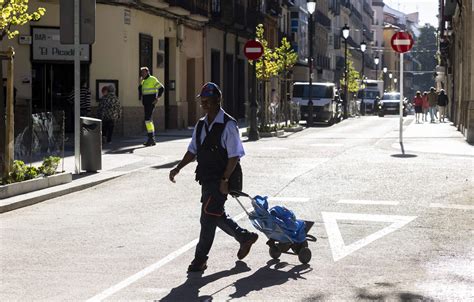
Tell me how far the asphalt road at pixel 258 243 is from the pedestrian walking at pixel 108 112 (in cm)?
728

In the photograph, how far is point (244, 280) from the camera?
7078mm

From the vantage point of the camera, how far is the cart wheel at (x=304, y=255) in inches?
305

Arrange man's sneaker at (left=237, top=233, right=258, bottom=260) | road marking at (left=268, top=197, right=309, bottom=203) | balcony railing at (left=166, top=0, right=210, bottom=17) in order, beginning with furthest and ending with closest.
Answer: balcony railing at (left=166, top=0, right=210, bottom=17)
road marking at (left=268, top=197, right=309, bottom=203)
man's sneaker at (left=237, top=233, right=258, bottom=260)

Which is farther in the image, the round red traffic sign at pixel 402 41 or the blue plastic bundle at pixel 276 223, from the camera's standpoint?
the round red traffic sign at pixel 402 41

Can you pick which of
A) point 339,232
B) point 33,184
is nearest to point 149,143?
point 33,184

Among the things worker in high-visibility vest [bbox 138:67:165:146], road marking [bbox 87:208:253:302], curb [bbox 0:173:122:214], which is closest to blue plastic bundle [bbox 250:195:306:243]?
road marking [bbox 87:208:253:302]

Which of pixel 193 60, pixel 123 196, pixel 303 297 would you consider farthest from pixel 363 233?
pixel 193 60

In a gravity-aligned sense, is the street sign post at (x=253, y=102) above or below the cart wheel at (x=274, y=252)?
above

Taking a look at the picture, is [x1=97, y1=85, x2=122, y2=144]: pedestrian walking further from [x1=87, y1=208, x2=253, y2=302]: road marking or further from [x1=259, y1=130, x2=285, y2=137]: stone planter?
[x1=87, y1=208, x2=253, y2=302]: road marking

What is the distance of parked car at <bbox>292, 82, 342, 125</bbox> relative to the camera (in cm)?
4128

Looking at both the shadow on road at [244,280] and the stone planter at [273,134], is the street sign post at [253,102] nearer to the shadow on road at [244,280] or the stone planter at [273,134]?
the stone planter at [273,134]

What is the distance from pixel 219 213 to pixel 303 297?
1367 millimetres

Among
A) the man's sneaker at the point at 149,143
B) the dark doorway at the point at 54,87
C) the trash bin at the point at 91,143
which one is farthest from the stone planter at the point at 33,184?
the dark doorway at the point at 54,87

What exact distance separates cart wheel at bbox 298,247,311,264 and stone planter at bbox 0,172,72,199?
17.3 feet
